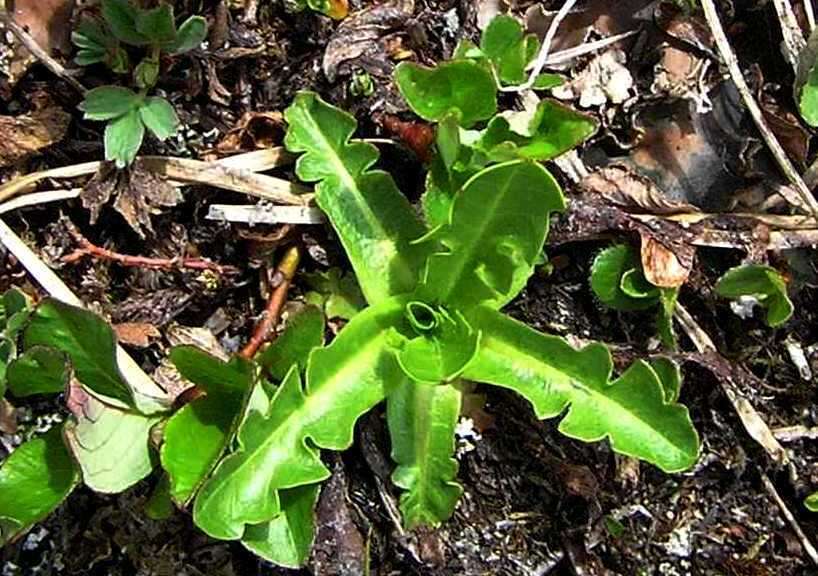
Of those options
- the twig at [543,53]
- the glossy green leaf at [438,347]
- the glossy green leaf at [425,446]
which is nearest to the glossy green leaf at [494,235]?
the glossy green leaf at [438,347]

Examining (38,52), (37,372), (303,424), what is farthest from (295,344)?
(38,52)

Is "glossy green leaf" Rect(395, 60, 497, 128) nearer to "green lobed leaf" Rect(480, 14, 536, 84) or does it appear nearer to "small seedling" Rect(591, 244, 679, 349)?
"green lobed leaf" Rect(480, 14, 536, 84)

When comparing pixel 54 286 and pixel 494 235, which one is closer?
pixel 494 235

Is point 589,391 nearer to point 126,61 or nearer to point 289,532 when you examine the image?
point 289,532

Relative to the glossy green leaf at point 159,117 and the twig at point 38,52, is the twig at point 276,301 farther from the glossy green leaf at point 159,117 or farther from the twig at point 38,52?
the twig at point 38,52

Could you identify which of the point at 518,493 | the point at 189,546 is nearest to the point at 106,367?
the point at 189,546

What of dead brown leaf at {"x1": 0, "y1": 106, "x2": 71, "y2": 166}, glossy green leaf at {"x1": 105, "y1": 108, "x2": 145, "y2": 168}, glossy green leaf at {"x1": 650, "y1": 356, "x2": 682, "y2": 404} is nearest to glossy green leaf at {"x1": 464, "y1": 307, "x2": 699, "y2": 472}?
glossy green leaf at {"x1": 650, "y1": 356, "x2": 682, "y2": 404}

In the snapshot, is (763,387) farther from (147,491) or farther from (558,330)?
(147,491)
